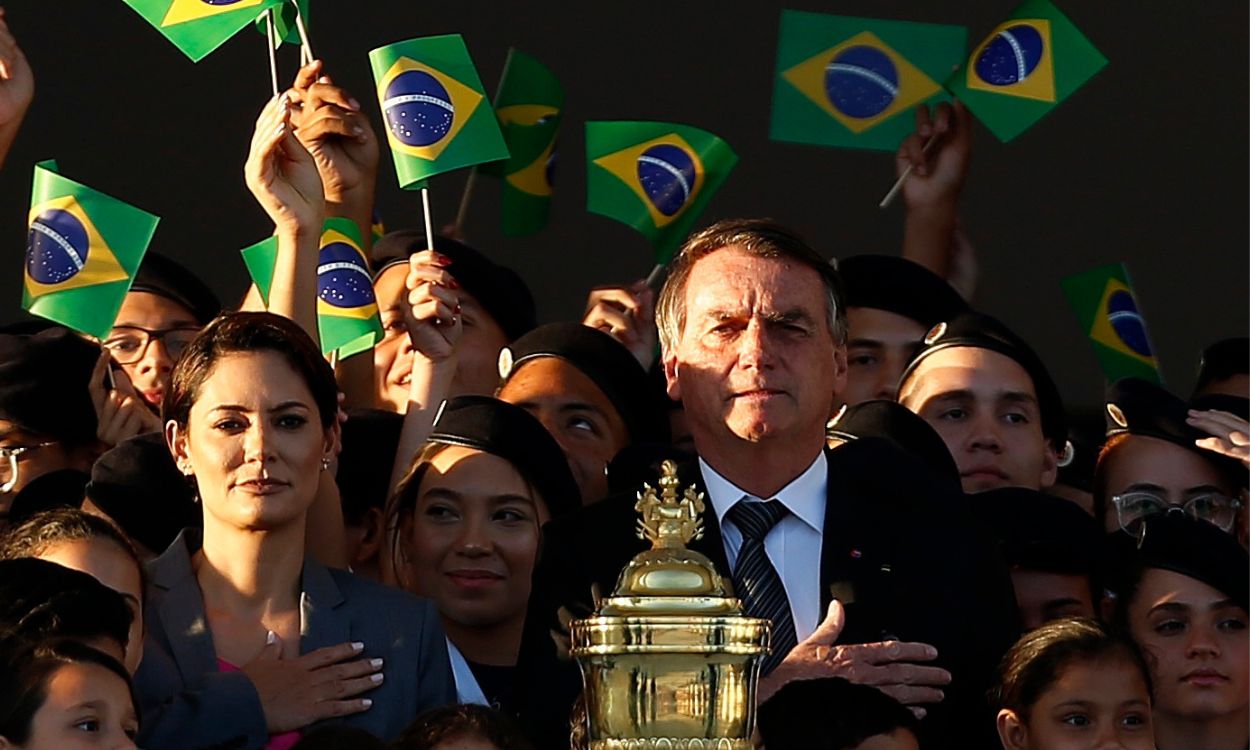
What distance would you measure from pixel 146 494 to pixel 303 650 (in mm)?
711

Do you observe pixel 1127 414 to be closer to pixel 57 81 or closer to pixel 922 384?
pixel 922 384

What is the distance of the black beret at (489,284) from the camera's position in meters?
7.12

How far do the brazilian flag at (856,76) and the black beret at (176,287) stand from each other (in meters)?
1.46

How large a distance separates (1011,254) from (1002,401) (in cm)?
281

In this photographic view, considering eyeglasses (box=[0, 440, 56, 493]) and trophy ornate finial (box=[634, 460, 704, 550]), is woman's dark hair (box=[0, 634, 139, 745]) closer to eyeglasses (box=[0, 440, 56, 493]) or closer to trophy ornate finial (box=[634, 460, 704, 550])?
trophy ornate finial (box=[634, 460, 704, 550])

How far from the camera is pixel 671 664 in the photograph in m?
3.93

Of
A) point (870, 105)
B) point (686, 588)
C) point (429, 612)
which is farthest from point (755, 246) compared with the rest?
point (870, 105)

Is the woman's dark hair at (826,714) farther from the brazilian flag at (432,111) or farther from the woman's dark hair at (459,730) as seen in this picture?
the brazilian flag at (432,111)

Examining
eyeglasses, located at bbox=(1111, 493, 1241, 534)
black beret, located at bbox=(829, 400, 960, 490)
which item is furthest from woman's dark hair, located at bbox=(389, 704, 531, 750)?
eyeglasses, located at bbox=(1111, 493, 1241, 534)

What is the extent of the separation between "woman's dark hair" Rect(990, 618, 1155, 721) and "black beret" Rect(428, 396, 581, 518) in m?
1.11

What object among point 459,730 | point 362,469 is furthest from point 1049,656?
point 362,469

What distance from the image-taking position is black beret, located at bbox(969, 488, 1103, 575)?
19.1 ft

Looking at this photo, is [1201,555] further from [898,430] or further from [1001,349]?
[1001,349]

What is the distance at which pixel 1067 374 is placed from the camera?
941cm
